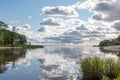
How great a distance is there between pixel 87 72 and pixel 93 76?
642 mm

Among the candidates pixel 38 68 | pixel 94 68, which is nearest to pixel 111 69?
pixel 94 68

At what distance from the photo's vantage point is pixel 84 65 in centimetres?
2527

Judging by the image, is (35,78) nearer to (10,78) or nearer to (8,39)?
(10,78)

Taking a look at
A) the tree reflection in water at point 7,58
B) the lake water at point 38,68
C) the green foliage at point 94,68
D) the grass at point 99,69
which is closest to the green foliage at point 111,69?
the grass at point 99,69

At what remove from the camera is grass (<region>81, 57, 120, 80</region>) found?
24792 mm

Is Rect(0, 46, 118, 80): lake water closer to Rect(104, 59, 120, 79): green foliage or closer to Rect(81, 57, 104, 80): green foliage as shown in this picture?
Rect(81, 57, 104, 80): green foliage

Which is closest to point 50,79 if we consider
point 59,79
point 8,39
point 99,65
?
point 59,79

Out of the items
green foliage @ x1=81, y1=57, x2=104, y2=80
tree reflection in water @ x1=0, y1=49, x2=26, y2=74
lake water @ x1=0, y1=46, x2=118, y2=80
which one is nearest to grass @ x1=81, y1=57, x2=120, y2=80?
green foliage @ x1=81, y1=57, x2=104, y2=80

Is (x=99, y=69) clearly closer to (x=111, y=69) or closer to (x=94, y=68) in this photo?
(x=94, y=68)

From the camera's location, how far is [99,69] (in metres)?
24.8

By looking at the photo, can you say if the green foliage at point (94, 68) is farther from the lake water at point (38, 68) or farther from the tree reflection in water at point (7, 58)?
the tree reflection in water at point (7, 58)

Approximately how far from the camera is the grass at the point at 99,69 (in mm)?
24792

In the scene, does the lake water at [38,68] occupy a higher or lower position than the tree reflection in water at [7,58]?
lower

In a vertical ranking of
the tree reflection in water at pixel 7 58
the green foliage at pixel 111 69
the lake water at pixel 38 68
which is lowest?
the lake water at pixel 38 68
